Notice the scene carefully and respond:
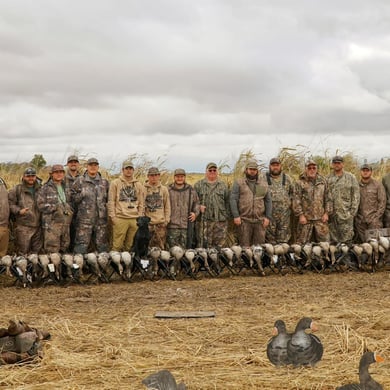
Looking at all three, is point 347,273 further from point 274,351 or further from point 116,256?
point 274,351

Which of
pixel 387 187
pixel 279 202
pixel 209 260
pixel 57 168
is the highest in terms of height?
pixel 57 168

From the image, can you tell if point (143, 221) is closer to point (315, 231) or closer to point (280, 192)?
point (280, 192)

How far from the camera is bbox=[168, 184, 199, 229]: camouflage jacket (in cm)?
1435

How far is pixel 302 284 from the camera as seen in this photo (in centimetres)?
1301

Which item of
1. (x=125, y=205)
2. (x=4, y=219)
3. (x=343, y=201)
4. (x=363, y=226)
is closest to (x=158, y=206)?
(x=125, y=205)

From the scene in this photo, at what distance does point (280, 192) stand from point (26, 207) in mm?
5366

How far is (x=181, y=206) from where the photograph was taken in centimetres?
1434

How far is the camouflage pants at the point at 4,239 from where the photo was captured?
535 inches

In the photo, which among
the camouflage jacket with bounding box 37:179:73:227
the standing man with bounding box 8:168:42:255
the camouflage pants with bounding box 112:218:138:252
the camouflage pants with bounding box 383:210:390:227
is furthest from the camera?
the camouflage pants with bounding box 383:210:390:227

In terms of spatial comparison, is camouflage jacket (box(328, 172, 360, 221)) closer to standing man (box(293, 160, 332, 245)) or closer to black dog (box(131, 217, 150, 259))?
standing man (box(293, 160, 332, 245))

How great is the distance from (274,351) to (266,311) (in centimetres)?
320

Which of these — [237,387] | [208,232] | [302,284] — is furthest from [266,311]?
[208,232]

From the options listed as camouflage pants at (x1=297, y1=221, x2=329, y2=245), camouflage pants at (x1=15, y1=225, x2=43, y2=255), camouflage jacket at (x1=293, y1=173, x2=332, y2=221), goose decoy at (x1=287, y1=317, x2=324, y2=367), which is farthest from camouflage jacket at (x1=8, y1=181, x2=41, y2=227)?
goose decoy at (x1=287, y1=317, x2=324, y2=367)

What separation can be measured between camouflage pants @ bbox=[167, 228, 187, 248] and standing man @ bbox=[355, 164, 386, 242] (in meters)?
4.07
